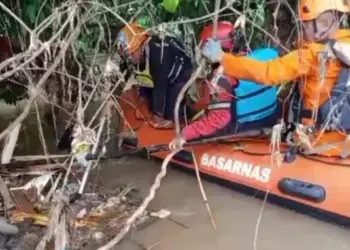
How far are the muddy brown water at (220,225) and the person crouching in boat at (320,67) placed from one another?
36 cm

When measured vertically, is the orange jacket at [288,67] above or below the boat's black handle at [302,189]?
above

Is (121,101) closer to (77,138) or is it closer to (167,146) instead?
(167,146)

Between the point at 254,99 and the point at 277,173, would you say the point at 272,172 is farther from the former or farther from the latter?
the point at 254,99

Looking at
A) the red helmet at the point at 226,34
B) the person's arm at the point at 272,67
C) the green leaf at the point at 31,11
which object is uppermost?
the green leaf at the point at 31,11

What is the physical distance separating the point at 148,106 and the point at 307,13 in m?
1.44

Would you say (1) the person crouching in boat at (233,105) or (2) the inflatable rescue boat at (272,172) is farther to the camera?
(1) the person crouching in boat at (233,105)

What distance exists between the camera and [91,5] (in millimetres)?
3035

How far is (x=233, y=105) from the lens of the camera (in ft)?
13.0

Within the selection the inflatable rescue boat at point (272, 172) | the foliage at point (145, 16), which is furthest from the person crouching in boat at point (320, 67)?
the foliage at point (145, 16)

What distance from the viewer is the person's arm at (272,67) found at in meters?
3.47

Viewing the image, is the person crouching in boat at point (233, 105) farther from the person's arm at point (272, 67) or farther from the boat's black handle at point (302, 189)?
A: the boat's black handle at point (302, 189)

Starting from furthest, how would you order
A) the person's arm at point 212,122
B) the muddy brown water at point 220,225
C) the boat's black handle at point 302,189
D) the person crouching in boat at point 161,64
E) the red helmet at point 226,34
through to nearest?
the person crouching in boat at point 161,64 < the person's arm at point 212,122 < the red helmet at point 226,34 < the boat's black handle at point 302,189 < the muddy brown water at point 220,225

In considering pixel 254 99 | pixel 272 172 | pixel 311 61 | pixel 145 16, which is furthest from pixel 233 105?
pixel 145 16

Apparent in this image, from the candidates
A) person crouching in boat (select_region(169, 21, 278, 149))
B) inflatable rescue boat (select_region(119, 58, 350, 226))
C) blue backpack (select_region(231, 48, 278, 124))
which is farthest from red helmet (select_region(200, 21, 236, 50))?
inflatable rescue boat (select_region(119, 58, 350, 226))
